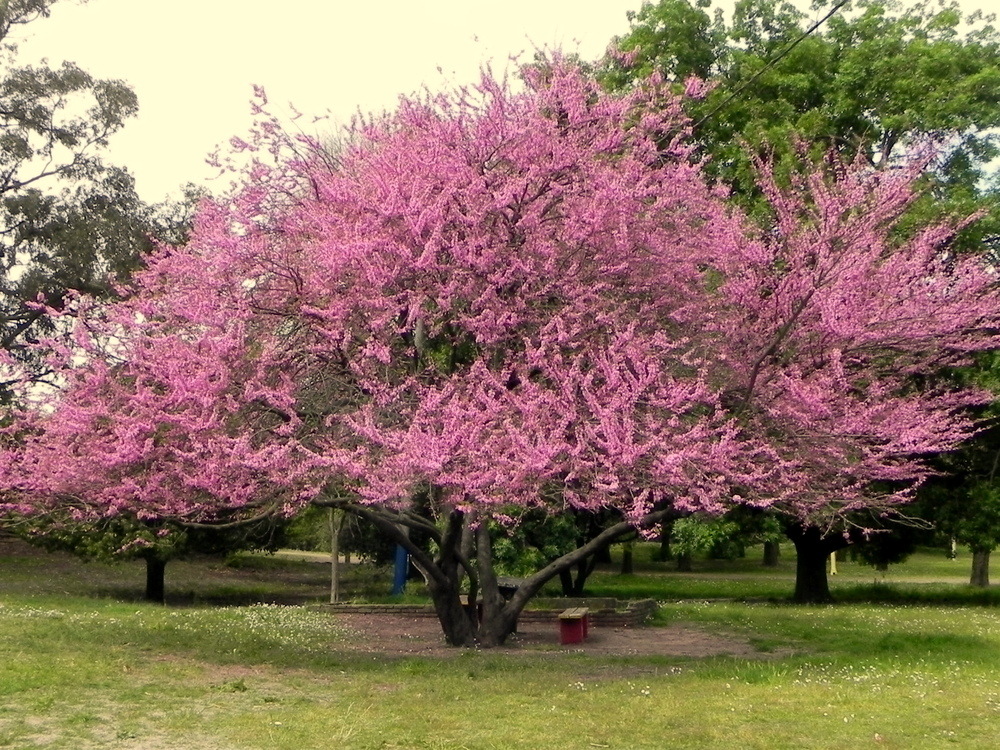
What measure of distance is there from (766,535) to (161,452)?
17.8 meters

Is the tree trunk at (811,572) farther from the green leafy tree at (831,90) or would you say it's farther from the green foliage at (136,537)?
the green foliage at (136,537)

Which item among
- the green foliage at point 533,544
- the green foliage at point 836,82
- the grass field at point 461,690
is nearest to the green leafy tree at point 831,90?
the green foliage at point 836,82

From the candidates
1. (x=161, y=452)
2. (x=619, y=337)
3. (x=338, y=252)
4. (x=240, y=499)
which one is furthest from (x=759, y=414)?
(x=161, y=452)

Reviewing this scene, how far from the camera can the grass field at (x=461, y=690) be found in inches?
321

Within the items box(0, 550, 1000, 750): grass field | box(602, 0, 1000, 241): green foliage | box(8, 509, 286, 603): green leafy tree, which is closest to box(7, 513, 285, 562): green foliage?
box(8, 509, 286, 603): green leafy tree

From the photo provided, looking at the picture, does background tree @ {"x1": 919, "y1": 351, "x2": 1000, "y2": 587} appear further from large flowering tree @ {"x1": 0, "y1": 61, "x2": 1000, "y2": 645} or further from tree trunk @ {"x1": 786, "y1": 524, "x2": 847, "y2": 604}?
large flowering tree @ {"x1": 0, "y1": 61, "x2": 1000, "y2": 645}

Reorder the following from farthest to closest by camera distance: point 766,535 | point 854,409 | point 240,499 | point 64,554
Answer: point 64,554
point 766,535
point 854,409
point 240,499

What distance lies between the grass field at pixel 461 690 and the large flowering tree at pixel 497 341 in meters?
1.80

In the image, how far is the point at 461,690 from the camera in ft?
34.2

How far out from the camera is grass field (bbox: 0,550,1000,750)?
26.8ft

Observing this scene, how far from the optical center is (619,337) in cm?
1223

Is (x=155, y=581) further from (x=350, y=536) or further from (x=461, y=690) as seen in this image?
(x=461, y=690)

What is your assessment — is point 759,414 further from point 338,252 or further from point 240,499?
point 240,499

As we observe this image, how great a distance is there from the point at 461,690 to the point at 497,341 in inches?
168
